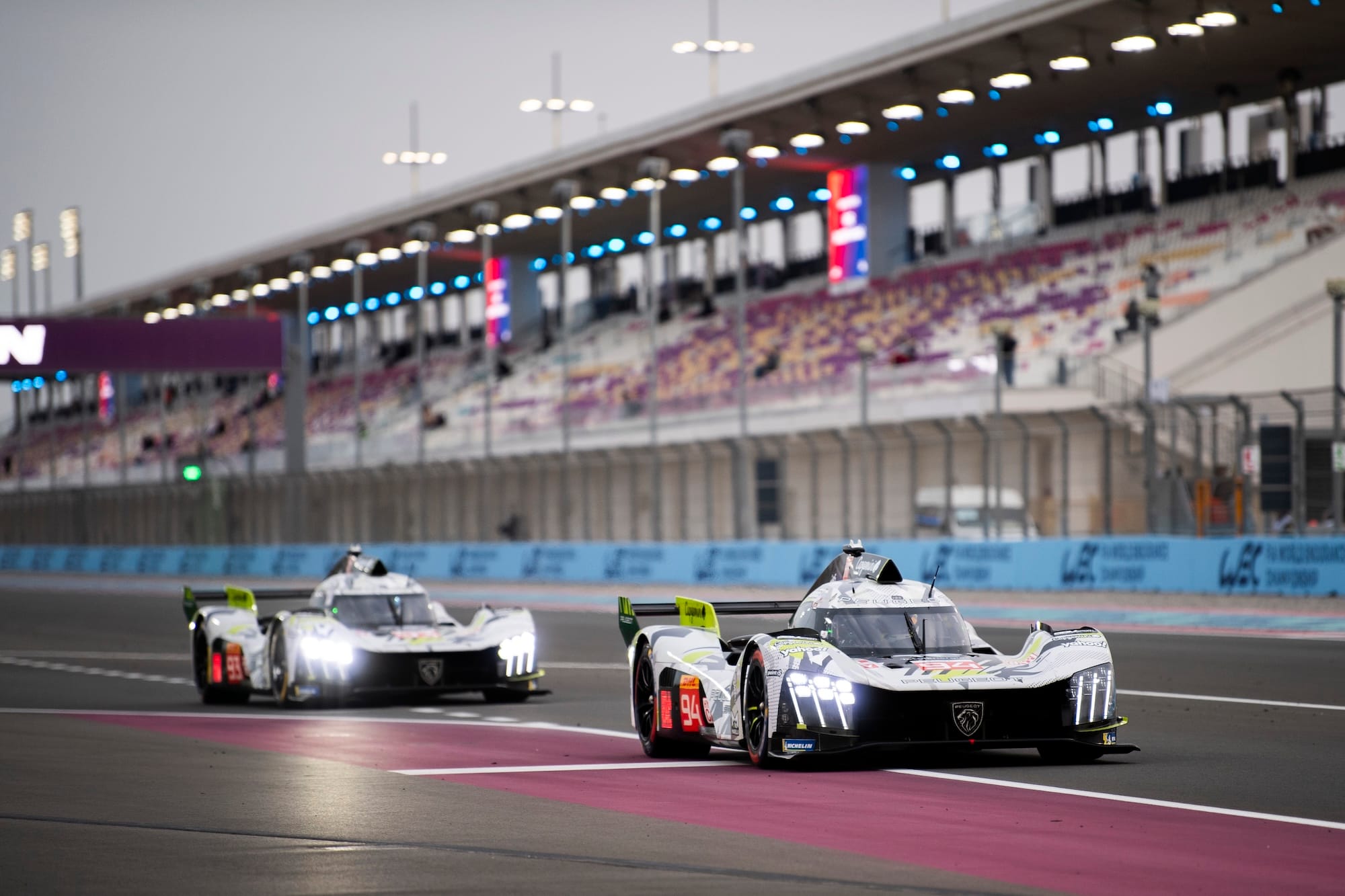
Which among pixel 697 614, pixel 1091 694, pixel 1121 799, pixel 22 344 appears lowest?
pixel 1121 799

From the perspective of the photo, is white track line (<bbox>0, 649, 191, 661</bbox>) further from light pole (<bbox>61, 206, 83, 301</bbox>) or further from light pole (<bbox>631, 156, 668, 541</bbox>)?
light pole (<bbox>61, 206, 83, 301</bbox>)

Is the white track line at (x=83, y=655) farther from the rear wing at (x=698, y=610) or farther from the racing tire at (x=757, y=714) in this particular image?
the racing tire at (x=757, y=714)

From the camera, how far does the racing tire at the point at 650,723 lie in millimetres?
12836

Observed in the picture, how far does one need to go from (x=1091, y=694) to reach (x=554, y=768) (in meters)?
3.26

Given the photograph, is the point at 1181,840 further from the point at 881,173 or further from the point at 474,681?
the point at 881,173

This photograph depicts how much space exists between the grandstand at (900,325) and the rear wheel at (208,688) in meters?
14.6

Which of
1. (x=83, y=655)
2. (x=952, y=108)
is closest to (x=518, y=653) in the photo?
(x=83, y=655)

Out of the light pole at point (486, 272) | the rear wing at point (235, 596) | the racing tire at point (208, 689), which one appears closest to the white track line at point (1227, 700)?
the rear wing at point (235, 596)

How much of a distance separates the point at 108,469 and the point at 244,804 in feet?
250

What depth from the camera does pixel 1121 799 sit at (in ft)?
32.5

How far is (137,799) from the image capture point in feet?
34.4

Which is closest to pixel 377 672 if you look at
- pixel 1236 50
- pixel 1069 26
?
pixel 1069 26

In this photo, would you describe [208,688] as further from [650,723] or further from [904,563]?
[904,563]

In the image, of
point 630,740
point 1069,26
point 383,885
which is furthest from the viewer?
point 1069,26
